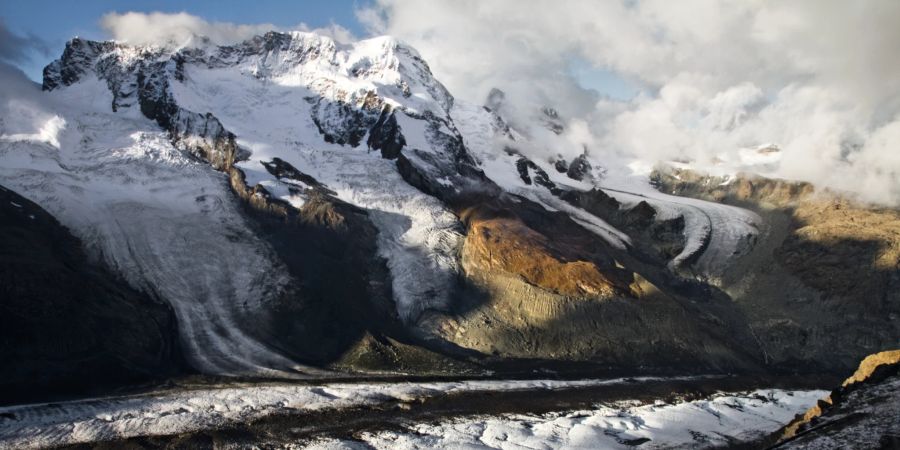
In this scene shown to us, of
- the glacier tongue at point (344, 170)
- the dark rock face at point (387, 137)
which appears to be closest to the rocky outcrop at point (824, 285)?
the glacier tongue at point (344, 170)

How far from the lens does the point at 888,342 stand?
309ft

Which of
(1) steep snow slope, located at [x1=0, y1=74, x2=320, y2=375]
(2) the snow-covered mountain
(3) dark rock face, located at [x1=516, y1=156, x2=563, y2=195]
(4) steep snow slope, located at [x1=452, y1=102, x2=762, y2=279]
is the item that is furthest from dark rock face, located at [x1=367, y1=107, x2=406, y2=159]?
(3) dark rock face, located at [x1=516, y1=156, x2=563, y2=195]

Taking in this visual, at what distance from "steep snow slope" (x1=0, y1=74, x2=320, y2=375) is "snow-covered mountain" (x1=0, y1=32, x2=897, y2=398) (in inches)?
12.5

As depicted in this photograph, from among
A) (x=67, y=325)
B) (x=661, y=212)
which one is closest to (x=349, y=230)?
(x=67, y=325)

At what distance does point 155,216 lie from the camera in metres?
94.0

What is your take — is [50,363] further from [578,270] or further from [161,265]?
[578,270]

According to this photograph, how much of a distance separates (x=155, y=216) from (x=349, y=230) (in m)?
27.0

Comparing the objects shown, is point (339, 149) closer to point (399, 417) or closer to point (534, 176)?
point (534, 176)

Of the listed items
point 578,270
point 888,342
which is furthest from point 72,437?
point 888,342

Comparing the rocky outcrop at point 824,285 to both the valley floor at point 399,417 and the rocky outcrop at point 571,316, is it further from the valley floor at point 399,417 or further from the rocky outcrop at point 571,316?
the valley floor at point 399,417

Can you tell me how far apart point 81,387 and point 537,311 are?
52327 millimetres

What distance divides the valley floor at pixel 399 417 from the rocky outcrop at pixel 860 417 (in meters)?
13.6

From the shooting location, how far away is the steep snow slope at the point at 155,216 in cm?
7819

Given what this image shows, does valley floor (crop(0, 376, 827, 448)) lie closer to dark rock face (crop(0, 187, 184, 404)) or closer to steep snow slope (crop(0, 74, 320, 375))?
dark rock face (crop(0, 187, 184, 404))
